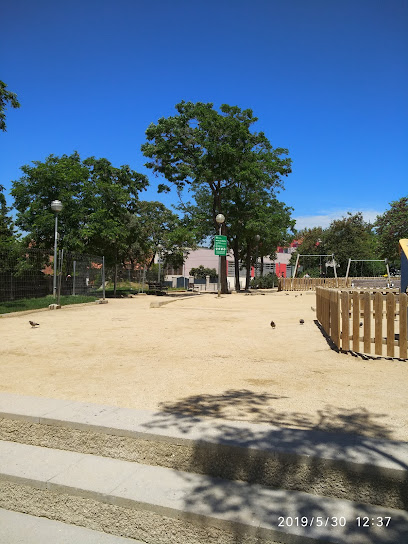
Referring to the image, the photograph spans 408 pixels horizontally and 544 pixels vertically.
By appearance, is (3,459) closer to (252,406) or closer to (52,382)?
(52,382)

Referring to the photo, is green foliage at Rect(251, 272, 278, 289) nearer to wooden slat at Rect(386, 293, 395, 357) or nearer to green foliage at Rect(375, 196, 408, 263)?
green foliage at Rect(375, 196, 408, 263)

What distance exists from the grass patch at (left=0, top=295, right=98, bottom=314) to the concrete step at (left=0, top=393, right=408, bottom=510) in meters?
11.0

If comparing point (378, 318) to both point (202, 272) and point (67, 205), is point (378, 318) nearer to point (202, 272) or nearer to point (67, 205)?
point (67, 205)

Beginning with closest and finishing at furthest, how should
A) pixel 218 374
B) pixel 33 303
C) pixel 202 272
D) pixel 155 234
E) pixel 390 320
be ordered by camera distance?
pixel 218 374, pixel 390 320, pixel 33 303, pixel 155 234, pixel 202 272

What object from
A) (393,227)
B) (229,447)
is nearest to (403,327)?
(229,447)

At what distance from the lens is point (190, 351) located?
7695mm

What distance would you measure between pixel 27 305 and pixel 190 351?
10.2m

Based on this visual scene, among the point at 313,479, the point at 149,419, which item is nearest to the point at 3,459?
the point at 149,419

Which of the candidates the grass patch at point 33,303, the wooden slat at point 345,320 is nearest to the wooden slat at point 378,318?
the wooden slat at point 345,320

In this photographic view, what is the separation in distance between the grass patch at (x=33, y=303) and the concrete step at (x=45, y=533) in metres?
11.7

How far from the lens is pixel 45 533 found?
2.84 m
